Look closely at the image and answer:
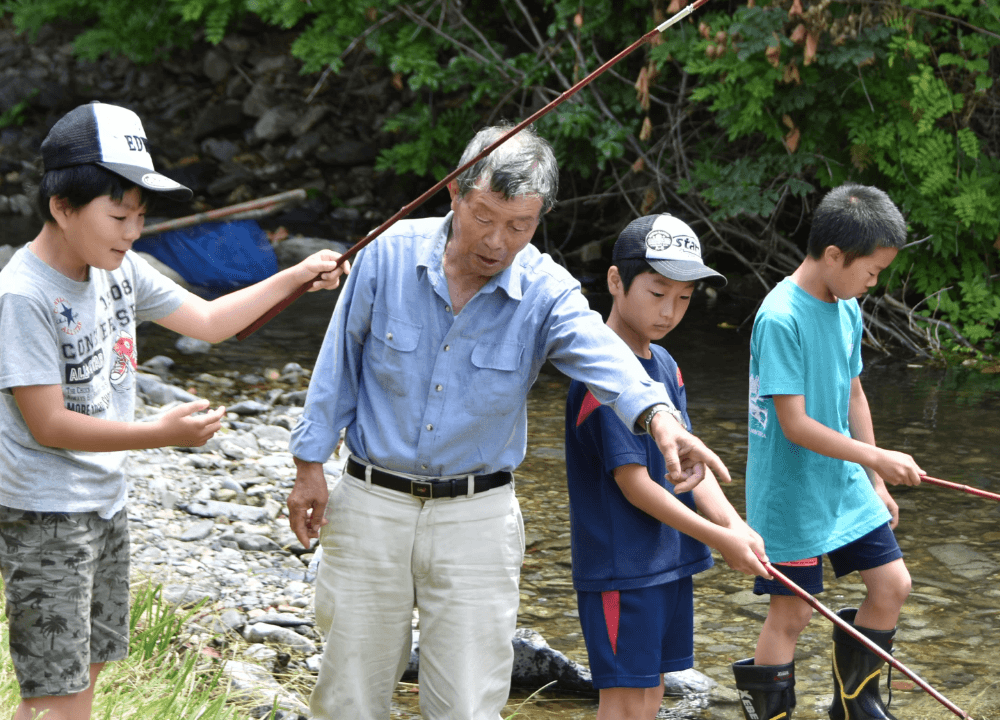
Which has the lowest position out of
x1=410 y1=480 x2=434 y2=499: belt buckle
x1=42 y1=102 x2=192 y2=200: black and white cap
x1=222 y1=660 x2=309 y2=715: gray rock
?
x1=222 y1=660 x2=309 y2=715: gray rock

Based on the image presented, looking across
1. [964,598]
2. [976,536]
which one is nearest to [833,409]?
[964,598]

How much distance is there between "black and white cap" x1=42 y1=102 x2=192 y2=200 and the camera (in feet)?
6.91

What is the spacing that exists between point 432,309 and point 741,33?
5730 mm

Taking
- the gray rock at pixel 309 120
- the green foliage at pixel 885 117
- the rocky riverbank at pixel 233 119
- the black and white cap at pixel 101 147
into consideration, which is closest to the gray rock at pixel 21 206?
the rocky riverbank at pixel 233 119

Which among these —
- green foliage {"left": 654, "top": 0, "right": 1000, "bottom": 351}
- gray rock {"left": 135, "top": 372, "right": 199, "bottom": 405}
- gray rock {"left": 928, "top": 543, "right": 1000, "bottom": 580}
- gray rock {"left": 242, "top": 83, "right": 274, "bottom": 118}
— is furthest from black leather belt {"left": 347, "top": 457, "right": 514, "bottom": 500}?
gray rock {"left": 242, "top": 83, "right": 274, "bottom": 118}

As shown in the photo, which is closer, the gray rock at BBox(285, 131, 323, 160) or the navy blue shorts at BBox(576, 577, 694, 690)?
the navy blue shorts at BBox(576, 577, 694, 690)

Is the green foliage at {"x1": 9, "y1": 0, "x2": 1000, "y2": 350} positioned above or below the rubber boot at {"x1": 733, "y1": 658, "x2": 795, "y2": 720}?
above

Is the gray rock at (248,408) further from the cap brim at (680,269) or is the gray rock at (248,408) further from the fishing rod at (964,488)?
the fishing rod at (964,488)

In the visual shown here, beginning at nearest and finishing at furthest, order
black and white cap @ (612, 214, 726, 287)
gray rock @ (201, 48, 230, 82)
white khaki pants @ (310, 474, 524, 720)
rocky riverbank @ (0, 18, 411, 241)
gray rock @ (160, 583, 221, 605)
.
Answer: white khaki pants @ (310, 474, 524, 720) → black and white cap @ (612, 214, 726, 287) → gray rock @ (160, 583, 221, 605) → rocky riverbank @ (0, 18, 411, 241) → gray rock @ (201, 48, 230, 82)

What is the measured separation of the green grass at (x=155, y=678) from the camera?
104 inches

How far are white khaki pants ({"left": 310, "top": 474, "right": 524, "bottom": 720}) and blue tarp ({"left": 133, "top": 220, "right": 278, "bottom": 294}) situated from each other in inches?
278

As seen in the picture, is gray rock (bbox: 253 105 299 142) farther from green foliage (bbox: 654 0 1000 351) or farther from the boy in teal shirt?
the boy in teal shirt

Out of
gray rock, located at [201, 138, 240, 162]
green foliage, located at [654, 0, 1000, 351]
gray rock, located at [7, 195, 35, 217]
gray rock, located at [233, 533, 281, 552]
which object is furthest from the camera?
gray rock, located at [201, 138, 240, 162]

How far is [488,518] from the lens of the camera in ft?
7.82
